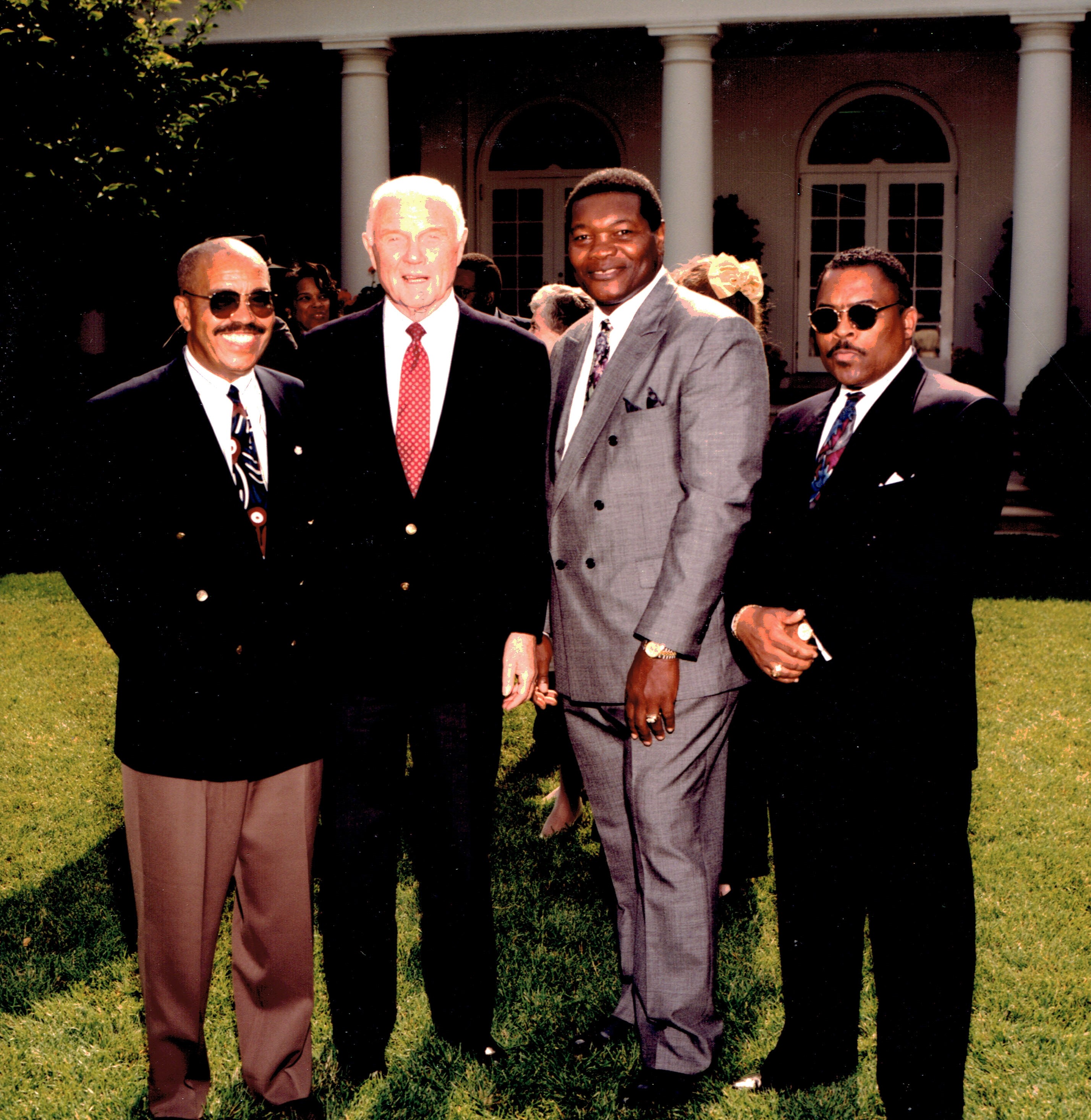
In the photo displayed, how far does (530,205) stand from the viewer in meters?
15.0

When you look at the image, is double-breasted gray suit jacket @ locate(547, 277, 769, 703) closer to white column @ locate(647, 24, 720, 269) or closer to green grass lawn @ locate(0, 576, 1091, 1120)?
green grass lawn @ locate(0, 576, 1091, 1120)

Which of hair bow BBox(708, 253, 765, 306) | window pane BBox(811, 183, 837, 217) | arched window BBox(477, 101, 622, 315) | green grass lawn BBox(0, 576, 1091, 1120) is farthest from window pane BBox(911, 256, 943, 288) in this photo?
hair bow BBox(708, 253, 765, 306)

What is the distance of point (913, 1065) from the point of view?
2.66 meters

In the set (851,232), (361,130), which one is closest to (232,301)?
(361,130)

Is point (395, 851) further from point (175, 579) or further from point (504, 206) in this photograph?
point (504, 206)

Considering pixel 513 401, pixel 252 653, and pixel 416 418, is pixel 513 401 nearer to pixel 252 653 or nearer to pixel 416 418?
pixel 416 418

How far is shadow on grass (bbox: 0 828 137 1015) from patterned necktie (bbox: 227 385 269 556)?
1.86 meters

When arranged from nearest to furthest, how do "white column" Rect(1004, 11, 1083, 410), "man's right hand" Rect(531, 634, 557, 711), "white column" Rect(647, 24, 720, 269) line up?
"man's right hand" Rect(531, 634, 557, 711) < "white column" Rect(1004, 11, 1083, 410) < "white column" Rect(647, 24, 720, 269)

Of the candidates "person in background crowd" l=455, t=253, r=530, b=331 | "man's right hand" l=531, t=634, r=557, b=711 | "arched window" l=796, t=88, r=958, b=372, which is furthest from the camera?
"arched window" l=796, t=88, r=958, b=372

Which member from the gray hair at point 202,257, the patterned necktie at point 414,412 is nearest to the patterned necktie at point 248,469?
the gray hair at point 202,257

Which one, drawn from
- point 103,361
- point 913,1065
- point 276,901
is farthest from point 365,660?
point 103,361

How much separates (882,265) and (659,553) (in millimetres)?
874

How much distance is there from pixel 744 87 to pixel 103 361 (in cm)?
850

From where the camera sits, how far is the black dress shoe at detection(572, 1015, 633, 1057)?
323cm
